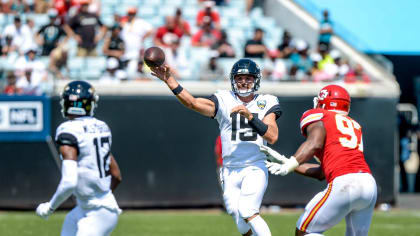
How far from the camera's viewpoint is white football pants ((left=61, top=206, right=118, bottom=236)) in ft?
17.9

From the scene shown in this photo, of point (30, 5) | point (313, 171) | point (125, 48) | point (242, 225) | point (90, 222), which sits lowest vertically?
point (242, 225)

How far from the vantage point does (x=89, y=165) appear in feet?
18.4

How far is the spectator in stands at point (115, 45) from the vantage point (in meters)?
14.2

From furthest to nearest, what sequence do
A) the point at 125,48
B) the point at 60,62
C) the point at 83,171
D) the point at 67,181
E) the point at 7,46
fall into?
the point at 125,48
the point at 7,46
the point at 60,62
the point at 83,171
the point at 67,181

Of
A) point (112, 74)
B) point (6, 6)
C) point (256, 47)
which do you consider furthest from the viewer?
point (6, 6)

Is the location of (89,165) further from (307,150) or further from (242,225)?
(242,225)

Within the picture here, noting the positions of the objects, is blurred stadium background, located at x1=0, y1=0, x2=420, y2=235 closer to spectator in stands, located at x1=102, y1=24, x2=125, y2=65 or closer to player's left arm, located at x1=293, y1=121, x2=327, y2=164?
spectator in stands, located at x1=102, y1=24, x2=125, y2=65

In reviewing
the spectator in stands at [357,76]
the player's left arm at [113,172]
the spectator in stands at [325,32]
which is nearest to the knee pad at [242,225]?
the player's left arm at [113,172]

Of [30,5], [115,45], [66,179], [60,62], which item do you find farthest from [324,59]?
[66,179]

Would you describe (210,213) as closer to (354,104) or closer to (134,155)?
(134,155)

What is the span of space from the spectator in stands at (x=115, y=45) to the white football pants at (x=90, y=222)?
344 inches

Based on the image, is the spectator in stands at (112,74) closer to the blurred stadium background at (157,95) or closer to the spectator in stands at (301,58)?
the blurred stadium background at (157,95)

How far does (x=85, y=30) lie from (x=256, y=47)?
3.22 m

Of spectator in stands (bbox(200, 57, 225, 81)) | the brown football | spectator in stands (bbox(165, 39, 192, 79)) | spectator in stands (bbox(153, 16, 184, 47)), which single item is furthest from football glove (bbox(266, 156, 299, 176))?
spectator in stands (bbox(153, 16, 184, 47))
